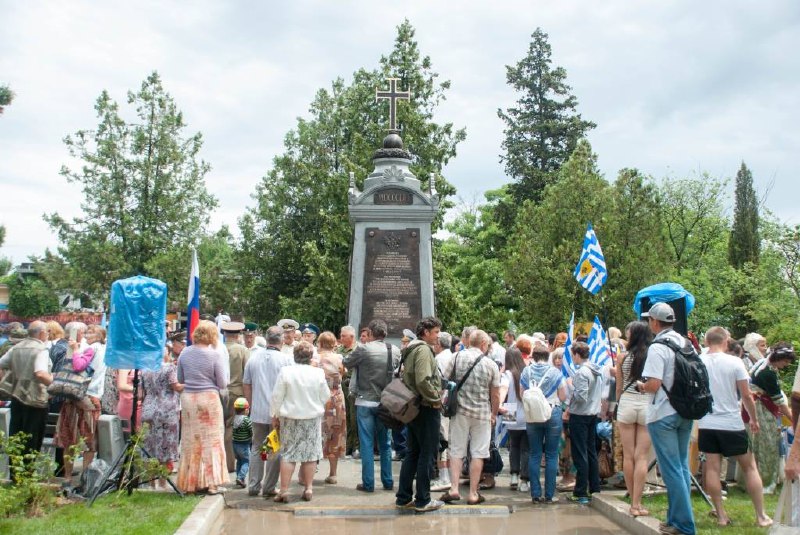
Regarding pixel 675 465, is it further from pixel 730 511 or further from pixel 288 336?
pixel 288 336

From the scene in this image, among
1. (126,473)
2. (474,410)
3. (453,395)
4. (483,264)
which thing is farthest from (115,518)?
(483,264)

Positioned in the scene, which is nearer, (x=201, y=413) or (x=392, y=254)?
(x=201, y=413)

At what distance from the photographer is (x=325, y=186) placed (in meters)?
35.1

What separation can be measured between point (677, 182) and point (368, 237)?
3023 centimetres

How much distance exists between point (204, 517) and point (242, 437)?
7.37 ft

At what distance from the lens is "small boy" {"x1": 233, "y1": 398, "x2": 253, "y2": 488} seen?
9023 mm

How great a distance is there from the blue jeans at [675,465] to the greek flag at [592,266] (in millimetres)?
5242

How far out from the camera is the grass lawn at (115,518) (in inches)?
246

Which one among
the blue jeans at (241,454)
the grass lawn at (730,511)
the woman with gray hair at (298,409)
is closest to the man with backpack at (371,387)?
the woman with gray hair at (298,409)

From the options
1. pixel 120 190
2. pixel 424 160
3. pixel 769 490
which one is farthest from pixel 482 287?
pixel 769 490

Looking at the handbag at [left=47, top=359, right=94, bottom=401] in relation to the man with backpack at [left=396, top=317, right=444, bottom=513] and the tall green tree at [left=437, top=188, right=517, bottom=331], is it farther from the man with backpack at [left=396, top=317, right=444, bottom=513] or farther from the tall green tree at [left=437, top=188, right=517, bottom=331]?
the tall green tree at [left=437, top=188, right=517, bottom=331]

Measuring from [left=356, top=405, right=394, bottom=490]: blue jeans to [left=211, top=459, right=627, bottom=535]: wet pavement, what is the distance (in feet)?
0.58

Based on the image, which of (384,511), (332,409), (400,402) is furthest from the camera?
(332,409)

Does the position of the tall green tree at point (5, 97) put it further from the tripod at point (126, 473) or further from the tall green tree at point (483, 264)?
the tall green tree at point (483, 264)
